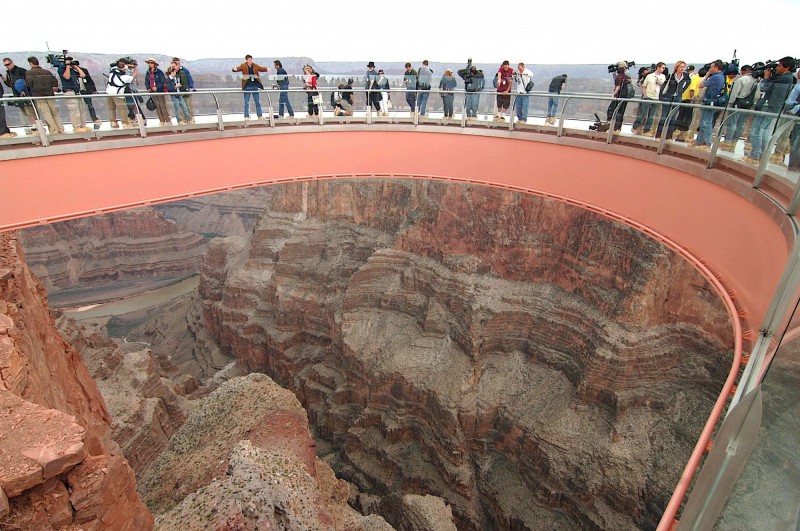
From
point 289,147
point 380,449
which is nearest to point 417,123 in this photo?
point 289,147

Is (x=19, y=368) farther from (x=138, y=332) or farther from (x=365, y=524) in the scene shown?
(x=138, y=332)

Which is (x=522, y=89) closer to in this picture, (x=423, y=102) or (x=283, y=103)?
(x=423, y=102)

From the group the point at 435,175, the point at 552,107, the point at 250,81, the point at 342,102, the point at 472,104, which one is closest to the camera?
the point at 552,107

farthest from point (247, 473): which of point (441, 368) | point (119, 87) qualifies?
point (441, 368)

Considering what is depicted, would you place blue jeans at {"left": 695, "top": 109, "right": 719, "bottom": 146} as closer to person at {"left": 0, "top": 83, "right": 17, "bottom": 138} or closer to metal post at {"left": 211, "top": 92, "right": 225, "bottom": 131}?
metal post at {"left": 211, "top": 92, "right": 225, "bottom": 131}

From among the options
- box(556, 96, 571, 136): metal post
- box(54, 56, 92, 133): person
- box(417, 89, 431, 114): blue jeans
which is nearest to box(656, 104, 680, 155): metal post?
box(556, 96, 571, 136): metal post
